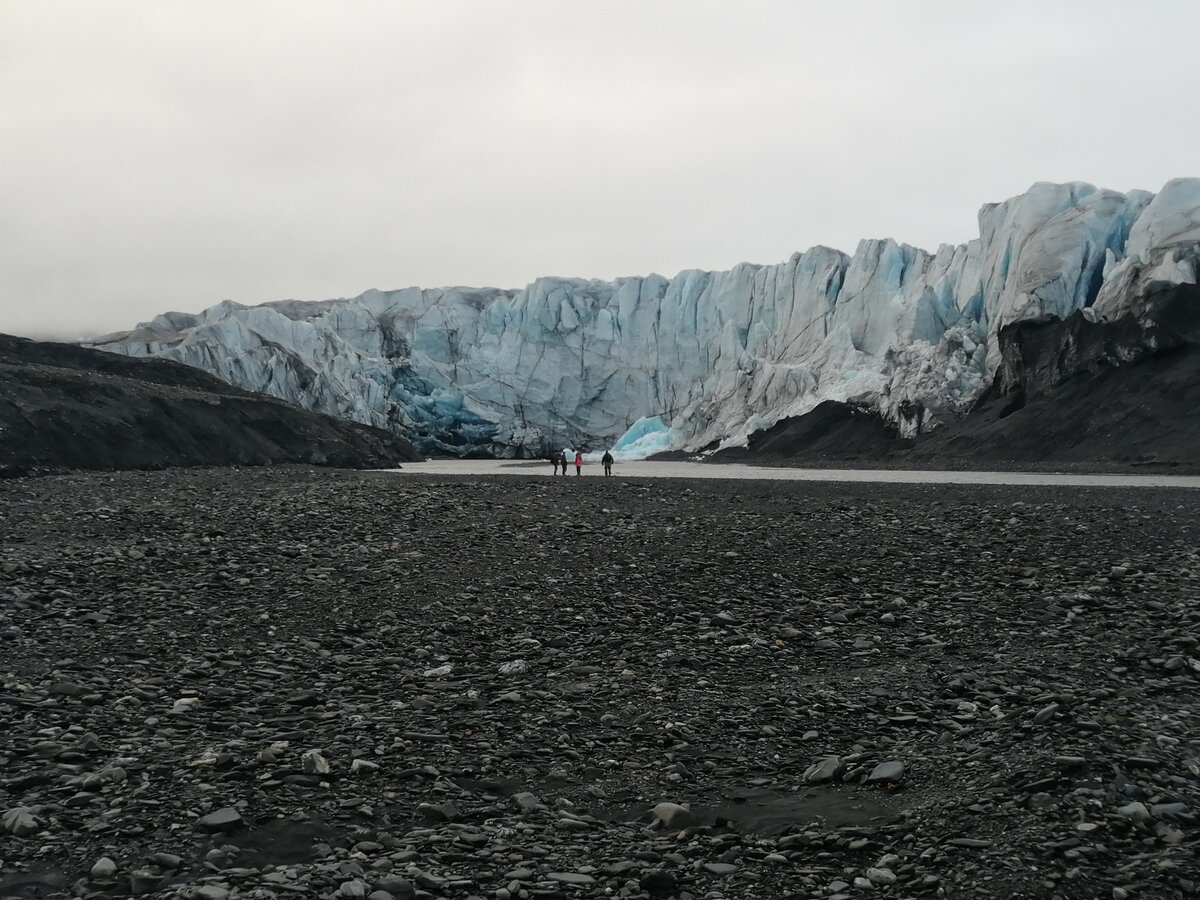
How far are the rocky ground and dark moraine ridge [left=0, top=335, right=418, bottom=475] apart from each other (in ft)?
54.7

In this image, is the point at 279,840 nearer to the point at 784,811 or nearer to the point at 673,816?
the point at 673,816

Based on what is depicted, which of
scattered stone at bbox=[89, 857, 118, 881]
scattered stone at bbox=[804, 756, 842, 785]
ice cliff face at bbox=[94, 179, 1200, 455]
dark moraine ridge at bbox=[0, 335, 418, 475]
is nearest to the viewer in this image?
scattered stone at bbox=[89, 857, 118, 881]

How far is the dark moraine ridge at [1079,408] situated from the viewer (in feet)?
137

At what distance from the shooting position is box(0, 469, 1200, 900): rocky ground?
4219 mm

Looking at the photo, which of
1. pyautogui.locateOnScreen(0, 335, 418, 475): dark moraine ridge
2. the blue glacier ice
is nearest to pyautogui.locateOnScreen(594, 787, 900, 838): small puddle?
pyautogui.locateOnScreen(0, 335, 418, 475): dark moraine ridge

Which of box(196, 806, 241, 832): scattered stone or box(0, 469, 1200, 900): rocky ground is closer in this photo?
box(0, 469, 1200, 900): rocky ground

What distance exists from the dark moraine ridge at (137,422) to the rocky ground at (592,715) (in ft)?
54.7

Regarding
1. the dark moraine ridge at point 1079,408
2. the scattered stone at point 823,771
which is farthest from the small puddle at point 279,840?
the dark moraine ridge at point 1079,408

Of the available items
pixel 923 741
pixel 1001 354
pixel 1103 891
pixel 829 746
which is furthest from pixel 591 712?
pixel 1001 354

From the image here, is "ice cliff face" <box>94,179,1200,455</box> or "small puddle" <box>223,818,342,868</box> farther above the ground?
"ice cliff face" <box>94,179,1200,455</box>

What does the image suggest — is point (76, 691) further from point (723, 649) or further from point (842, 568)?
point (842, 568)

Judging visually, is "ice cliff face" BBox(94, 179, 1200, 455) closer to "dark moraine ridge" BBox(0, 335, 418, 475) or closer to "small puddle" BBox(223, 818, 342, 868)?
"dark moraine ridge" BBox(0, 335, 418, 475)

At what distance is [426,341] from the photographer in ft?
279

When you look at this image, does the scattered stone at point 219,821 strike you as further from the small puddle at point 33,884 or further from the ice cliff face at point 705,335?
the ice cliff face at point 705,335
